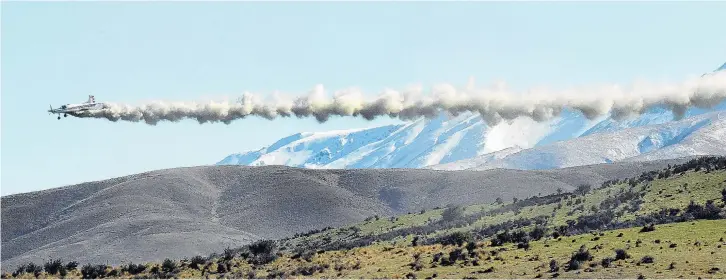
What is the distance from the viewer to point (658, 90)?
10206cm

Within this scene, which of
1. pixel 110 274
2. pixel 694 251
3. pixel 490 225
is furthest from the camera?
pixel 490 225

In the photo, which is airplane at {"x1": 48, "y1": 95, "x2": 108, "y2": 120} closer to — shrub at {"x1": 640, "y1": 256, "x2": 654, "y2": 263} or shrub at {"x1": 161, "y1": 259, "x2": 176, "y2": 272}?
shrub at {"x1": 161, "y1": 259, "x2": 176, "y2": 272}

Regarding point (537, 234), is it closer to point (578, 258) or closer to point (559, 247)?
point (559, 247)

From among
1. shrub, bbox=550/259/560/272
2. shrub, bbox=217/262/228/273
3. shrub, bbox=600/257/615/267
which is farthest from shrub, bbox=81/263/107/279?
shrub, bbox=600/257/615/267

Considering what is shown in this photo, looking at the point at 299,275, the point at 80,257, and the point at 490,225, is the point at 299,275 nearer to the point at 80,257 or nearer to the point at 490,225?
the point at 490,225

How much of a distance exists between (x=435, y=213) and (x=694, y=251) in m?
74.5

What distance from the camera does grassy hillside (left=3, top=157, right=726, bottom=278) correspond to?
225 ft

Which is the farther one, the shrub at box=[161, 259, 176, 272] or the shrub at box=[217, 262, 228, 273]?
the shrub at box=[161, 259, 176, 272]

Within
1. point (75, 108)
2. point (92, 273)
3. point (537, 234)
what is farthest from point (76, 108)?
point (537, 234)

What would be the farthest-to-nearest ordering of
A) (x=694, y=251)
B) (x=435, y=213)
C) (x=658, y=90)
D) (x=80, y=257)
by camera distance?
(x=80, y=257), (x=435, y=213), (x=658, y=90), (x=694, y=251)

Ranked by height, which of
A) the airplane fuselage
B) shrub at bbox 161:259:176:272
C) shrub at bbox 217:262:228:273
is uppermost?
the airplane fuselage

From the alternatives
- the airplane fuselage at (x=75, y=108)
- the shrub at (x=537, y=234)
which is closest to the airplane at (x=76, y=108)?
the airplane fuselage at (x=75, y=108)

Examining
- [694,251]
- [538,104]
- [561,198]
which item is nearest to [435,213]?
[561,198]

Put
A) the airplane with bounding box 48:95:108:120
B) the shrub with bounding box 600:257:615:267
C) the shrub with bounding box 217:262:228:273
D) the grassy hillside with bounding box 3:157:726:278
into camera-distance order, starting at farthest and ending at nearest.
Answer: the airplane with bounding box 48:95:108:120, the shrub with bounding box 217:262:228:273, the grassy hillside with bounding box 3:157:726:278, the shrub with bounding box 600:257:615:267
